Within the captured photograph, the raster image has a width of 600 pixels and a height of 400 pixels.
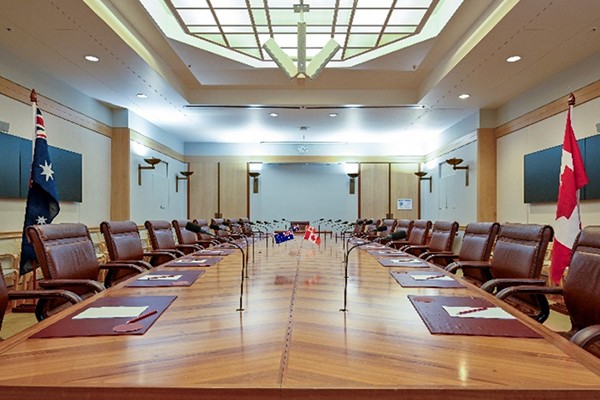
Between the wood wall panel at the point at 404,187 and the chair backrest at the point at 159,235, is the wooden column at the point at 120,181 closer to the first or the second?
the chair backrest at the point at 159,235

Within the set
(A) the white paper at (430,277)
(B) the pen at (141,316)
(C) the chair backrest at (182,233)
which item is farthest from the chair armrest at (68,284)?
(C) the chair backrest at (182,233)

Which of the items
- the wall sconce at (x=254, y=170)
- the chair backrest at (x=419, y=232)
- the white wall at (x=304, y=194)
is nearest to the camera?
the chair backrest at (x=419, y=232)

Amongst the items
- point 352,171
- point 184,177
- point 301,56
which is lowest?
point 184,177

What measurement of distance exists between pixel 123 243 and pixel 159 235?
0.91 meters

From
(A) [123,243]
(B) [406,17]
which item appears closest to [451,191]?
(B) [406,17]

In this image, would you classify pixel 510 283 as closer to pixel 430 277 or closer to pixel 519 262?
pixel 519 262

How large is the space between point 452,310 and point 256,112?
6.49 meters

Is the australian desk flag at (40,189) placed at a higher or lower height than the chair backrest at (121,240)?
higher

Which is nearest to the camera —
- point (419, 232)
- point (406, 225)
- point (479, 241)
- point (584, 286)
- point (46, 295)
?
point (584, 286)

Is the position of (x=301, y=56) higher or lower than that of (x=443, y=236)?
higher

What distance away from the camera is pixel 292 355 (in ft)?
3.33

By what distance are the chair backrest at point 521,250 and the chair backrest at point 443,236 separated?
1.10 meters

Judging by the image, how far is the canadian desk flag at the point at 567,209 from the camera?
378 cm

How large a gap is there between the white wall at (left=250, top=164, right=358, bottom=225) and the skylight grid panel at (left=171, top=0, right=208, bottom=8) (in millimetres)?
6795
